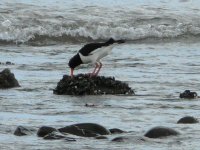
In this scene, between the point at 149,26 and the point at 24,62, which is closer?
the point at 24,62

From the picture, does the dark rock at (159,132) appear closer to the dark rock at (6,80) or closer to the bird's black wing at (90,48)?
the dark rock at (6,80)

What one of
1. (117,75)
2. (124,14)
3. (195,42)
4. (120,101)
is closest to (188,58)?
(117,75)

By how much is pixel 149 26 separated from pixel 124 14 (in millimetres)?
1149

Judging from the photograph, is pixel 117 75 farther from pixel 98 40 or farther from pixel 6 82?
pixel 98 40

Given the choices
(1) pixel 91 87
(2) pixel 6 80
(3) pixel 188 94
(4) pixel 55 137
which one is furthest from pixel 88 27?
(4) pixel 55 137

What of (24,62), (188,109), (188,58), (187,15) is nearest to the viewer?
(188,109)

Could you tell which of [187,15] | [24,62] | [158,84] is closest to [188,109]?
[158,84]

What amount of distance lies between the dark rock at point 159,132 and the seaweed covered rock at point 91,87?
2.92 m

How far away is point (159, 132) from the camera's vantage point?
7465mm

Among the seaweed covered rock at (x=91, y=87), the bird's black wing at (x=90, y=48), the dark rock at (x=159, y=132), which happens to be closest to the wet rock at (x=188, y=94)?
the seaweed covered rock at (x=91, y=87)

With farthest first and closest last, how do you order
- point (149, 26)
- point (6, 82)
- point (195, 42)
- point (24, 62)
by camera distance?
point (149, 26)
point (195, 42)
point (24, 62)
point (6, 82)

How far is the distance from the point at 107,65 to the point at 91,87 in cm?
352

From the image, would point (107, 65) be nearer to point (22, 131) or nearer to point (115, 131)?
point (115, 131)

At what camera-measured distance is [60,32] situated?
1919 centimetres
